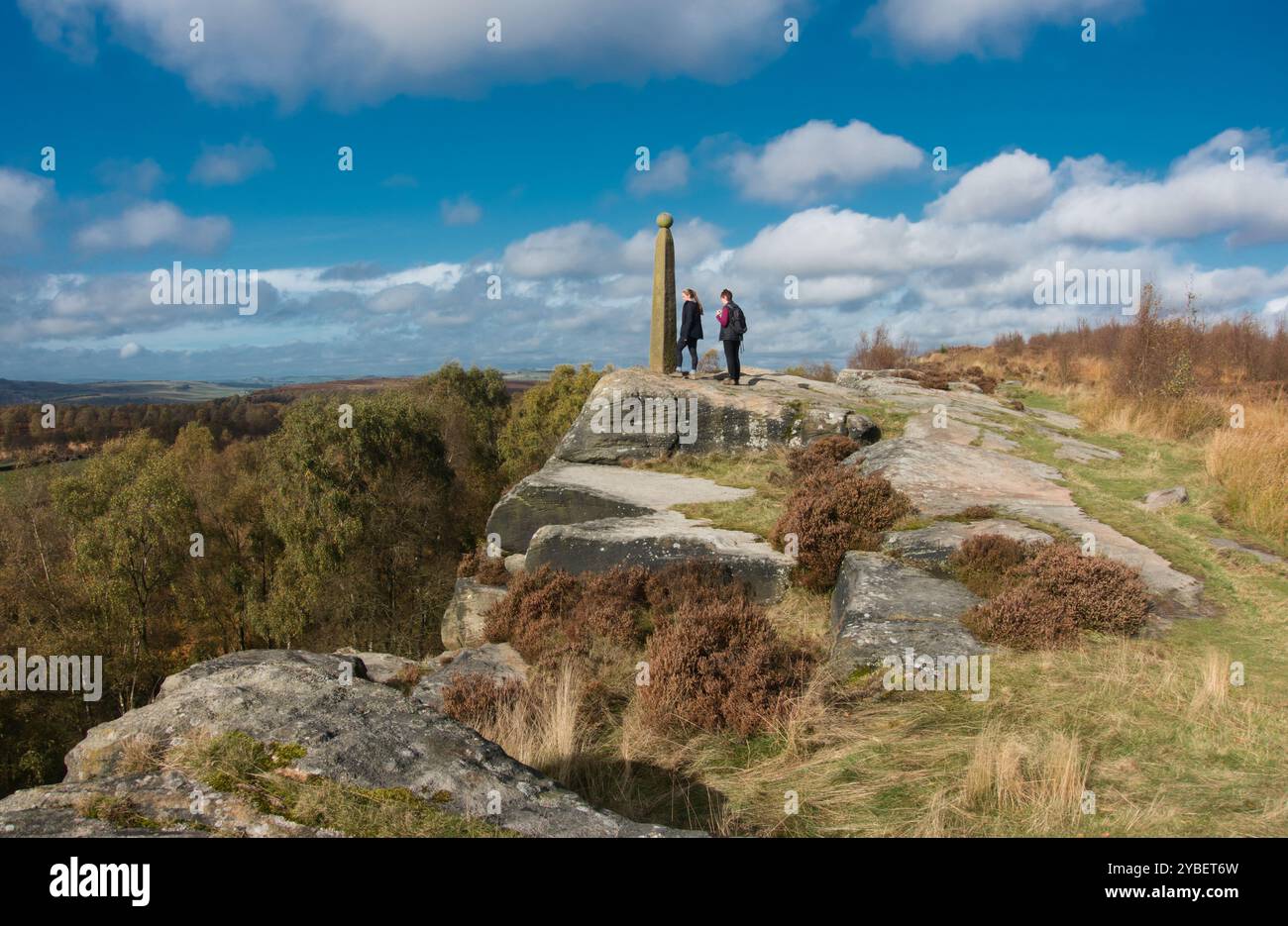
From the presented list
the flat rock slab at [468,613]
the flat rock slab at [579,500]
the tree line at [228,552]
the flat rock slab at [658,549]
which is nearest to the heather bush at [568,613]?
the flat rock slab at [658,549]

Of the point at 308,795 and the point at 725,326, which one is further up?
the point at 725,326

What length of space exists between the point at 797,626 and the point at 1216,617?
3.71 m

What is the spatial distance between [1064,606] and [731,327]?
1057 cm

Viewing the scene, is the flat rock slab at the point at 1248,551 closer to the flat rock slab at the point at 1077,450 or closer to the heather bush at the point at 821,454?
the flat rock slab at the point at 1077,450

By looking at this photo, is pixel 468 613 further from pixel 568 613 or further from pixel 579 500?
pixel 568 613

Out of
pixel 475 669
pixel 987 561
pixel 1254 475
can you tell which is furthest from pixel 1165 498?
pixel 475 669

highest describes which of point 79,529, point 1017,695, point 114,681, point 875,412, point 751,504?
point 875,412

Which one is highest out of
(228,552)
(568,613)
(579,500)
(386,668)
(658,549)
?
(579,500)

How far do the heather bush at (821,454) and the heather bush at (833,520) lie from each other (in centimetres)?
203

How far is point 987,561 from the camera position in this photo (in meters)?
7.34

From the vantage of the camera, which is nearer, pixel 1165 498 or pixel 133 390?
pixel 1165 498

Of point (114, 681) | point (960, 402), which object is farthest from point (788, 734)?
point (114, 681)
